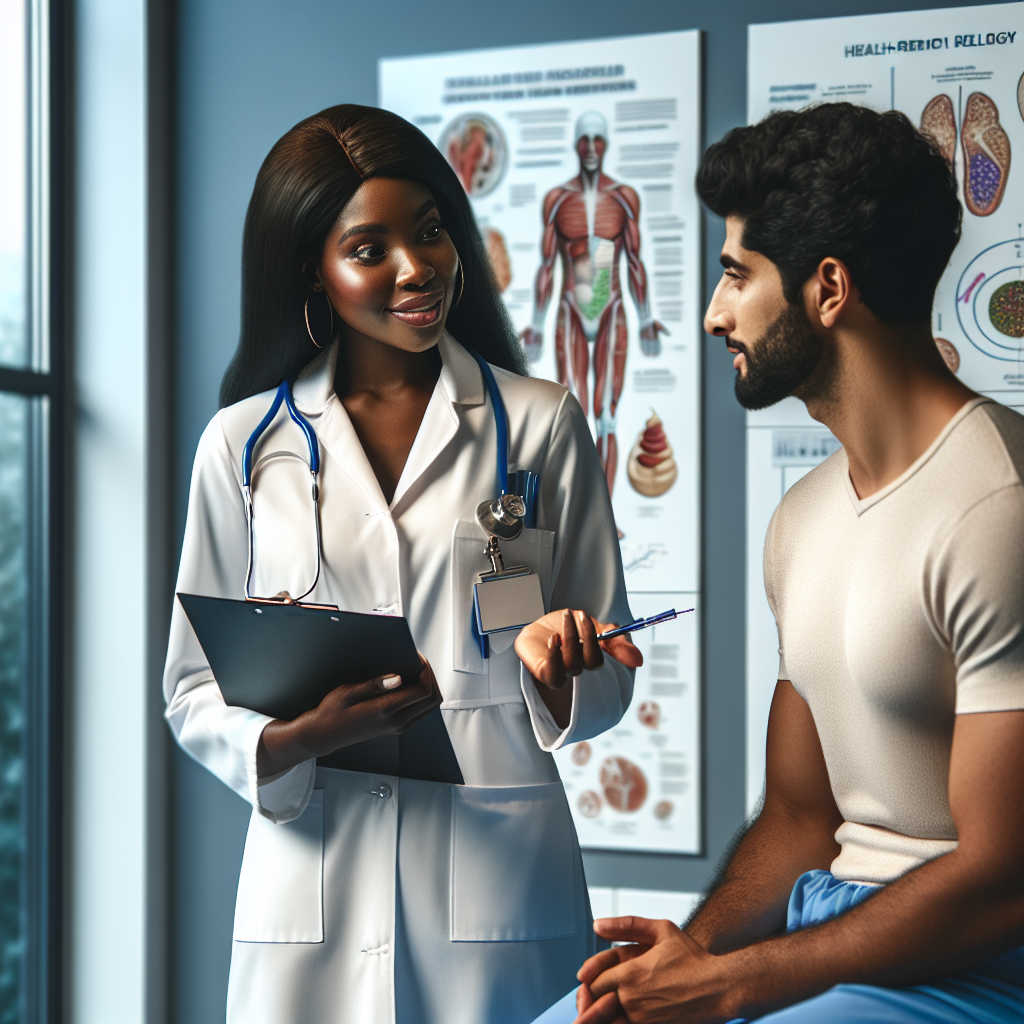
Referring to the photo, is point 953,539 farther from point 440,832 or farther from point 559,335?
point 559,335

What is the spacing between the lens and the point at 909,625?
1.21 m

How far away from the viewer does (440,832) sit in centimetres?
156

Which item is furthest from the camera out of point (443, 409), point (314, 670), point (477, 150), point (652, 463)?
point (477, 150)

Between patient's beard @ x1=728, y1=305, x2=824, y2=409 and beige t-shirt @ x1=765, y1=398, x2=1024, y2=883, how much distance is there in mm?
138

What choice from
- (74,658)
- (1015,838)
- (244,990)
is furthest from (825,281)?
(74,658)

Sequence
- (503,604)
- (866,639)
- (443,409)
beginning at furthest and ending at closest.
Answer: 1. (443,409)
2. (503,604)
3. (866,639)

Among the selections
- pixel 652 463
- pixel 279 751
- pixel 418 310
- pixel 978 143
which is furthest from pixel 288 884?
pixel 978 143

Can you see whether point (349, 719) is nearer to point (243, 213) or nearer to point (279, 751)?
point (279, 751)

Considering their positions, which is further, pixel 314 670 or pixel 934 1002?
pixel 314 670

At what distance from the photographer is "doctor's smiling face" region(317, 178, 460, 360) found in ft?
5.08

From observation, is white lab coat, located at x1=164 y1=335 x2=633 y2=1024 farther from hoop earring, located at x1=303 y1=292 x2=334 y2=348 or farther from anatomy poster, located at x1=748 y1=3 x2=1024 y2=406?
anatomy poster, located at x1=748 y1=3 x2=1024 y2=406

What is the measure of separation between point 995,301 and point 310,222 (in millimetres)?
1892

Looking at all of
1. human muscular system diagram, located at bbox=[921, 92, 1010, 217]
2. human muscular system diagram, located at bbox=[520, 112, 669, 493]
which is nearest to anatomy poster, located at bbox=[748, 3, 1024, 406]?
human muscular system diagram, located at bbox=[921, 92, 1010, 217]

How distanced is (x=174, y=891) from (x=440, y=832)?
208 cm
